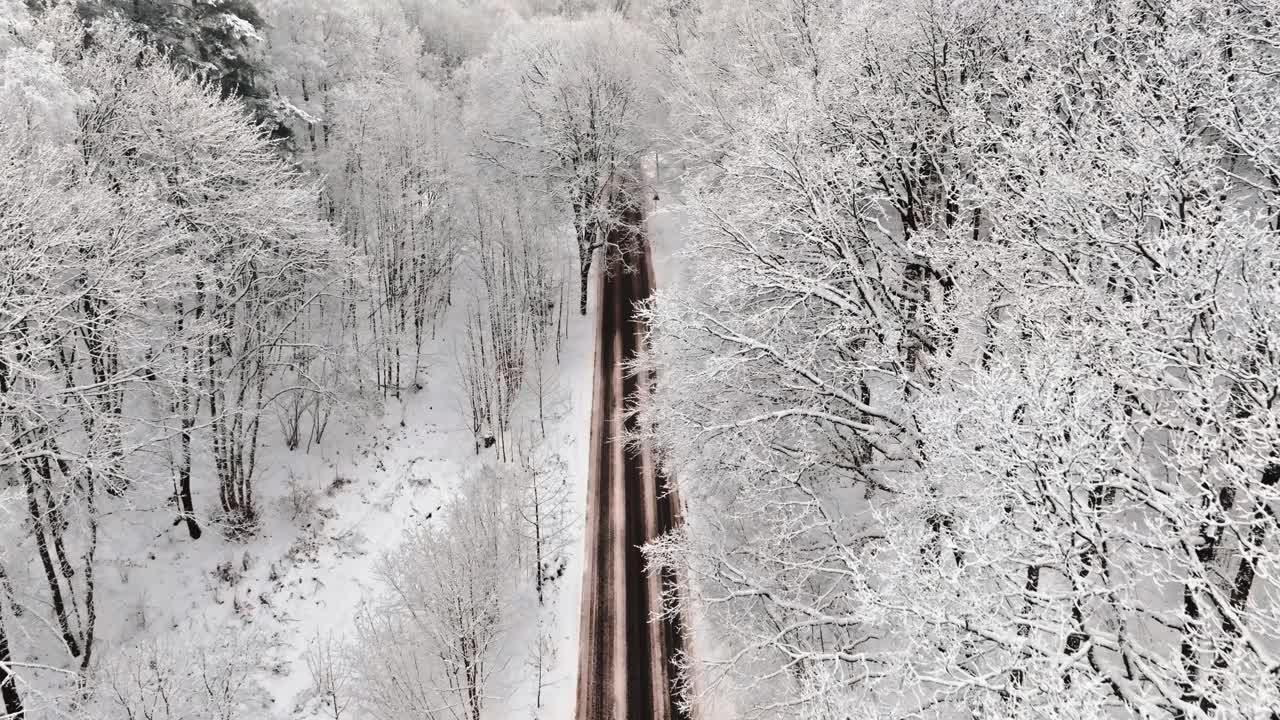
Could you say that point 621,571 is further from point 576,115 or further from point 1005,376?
point 576,115

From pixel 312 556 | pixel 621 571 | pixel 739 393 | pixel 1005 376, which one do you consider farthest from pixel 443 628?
pixel 1005 376

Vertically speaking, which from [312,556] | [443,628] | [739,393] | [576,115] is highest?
[576,115]

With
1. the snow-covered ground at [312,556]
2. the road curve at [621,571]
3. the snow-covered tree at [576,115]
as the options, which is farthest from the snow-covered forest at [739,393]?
the snow-covered tree at [576,115]

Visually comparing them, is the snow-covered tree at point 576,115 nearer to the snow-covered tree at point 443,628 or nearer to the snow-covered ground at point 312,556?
the snow-covered ground at point 312,556

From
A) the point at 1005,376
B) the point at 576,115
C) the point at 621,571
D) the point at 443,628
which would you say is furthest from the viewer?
the point at 576,115

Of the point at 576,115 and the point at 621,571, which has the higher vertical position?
the point at 576,115

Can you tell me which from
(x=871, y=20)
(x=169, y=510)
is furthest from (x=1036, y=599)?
(x=169, y=510)
